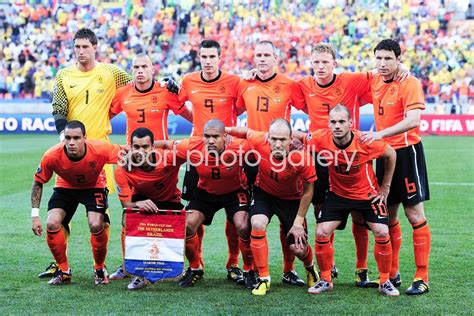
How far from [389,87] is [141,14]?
23.5m

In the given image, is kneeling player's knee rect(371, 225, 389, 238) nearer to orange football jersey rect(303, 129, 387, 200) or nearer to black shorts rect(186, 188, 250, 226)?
orange football jersey rect(303, 129, 387, 200)

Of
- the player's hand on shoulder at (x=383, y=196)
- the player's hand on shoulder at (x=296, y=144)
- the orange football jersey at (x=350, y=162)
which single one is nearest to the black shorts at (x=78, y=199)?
the player's hand on shoulder at (x=296, y=144)

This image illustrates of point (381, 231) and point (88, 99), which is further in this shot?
point (88, 99)

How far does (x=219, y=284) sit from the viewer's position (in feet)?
23.0

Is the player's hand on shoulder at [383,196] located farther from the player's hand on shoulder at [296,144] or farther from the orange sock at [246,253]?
the orange sock at [246,253]

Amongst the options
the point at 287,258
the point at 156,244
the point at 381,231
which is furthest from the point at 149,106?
the point at 381,231

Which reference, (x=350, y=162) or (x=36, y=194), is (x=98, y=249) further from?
(x=350, y=162)

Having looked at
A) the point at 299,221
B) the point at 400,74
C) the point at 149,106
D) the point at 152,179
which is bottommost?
the point at 299,221

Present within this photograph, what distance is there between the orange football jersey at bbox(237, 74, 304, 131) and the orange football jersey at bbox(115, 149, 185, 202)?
2.85 ft

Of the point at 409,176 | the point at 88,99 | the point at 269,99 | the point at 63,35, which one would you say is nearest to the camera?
the point at 409,176

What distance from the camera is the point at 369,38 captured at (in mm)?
27094

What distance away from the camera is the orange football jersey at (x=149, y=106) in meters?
7.55

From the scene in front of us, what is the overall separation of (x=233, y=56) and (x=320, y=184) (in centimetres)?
2051

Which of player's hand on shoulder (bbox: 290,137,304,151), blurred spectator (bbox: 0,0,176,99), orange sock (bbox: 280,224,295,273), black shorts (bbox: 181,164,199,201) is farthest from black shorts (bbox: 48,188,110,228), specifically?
blurred spectator (bbox: 0,0,176,99)
